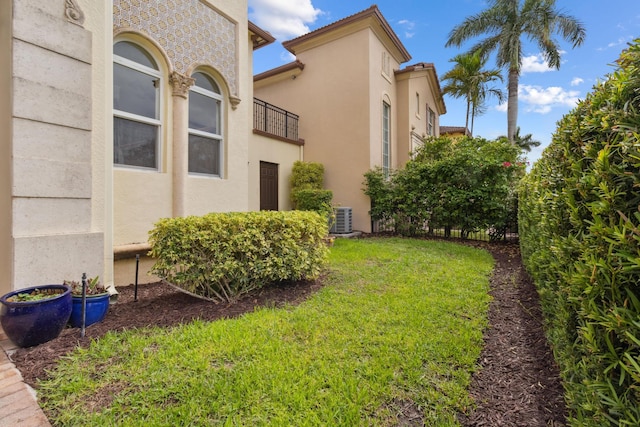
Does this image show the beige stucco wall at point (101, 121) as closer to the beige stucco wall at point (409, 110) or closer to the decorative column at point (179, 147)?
the decorative column at point (179, 147)

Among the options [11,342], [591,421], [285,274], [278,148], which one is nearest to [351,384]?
[591,421]

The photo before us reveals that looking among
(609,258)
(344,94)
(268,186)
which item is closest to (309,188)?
(268,186)

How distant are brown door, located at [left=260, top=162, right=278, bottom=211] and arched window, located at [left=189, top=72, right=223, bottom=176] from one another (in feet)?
12.0

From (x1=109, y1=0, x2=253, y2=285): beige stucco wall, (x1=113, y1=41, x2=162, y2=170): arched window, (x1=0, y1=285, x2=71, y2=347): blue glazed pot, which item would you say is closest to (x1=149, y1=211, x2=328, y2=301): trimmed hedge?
(x1=0, y1=285, x2=71, y2=347): blue glazed pot

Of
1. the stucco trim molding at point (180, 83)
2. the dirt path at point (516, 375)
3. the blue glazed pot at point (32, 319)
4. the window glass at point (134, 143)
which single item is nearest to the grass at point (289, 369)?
the dirt path at point (516, 375)

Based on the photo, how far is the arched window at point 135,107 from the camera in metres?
5.09

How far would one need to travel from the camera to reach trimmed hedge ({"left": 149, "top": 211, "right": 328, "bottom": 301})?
394 cm

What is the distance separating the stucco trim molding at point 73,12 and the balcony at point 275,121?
6.37 meters

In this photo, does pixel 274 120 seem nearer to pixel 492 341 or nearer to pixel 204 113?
pixel 204 113

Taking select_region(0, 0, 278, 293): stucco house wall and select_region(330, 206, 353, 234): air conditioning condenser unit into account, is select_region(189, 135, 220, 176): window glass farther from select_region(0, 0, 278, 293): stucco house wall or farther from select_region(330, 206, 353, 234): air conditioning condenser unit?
select_region(330, 206, 353, 234): air conditioning condenser unit

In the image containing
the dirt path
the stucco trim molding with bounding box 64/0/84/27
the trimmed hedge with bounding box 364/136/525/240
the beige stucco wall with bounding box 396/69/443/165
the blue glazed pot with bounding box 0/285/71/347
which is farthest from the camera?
the beige stucco wall with bounding box 396/69/443/165

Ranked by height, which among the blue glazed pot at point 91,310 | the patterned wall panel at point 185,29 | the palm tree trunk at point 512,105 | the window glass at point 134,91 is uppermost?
the palm tree trunk at point 512,105

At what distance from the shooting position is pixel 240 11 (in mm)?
6914

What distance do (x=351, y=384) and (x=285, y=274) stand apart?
7.59 feet
